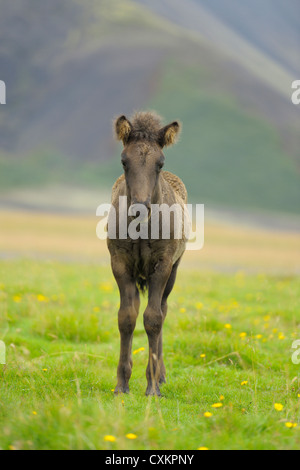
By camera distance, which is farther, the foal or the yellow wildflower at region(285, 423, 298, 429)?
the foal

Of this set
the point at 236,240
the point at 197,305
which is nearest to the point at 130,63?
Result: the point at 236,240

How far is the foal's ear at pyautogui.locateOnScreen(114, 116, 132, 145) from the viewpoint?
6.37 metres

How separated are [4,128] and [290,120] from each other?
47243 millimetres

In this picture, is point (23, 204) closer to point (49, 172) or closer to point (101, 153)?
point (49, 172)

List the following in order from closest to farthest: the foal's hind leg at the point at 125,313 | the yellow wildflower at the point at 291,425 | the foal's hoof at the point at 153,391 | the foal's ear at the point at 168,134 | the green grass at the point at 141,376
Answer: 1. the green grass at the point at 141,376
2. the yellow wildflower at the point at 291,425
3. the foal's hoof at the point at 153,391
4. the foal's ear at the point at 168,134
5. the foal's hind leg at the point at 125,313

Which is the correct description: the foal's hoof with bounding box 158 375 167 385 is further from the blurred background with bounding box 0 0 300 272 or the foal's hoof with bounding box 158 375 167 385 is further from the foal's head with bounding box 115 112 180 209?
the blurred background with bounding box 0 0 300 272

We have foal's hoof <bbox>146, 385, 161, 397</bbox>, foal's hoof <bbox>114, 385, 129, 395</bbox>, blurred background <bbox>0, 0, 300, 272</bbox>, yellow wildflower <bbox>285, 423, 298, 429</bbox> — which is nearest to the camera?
yellow wildflower <bbox>285, 423, 298, 429</bbox>

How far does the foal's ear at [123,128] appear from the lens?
251 inches

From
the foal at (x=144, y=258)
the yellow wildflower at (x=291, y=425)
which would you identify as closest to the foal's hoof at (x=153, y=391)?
the foal at (x=144, y=258)

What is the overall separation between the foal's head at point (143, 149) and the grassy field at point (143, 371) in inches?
82.0

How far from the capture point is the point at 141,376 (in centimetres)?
729

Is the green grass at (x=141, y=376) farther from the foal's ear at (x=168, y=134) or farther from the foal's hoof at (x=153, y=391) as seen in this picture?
the foal's ear at (x=168, y=134)

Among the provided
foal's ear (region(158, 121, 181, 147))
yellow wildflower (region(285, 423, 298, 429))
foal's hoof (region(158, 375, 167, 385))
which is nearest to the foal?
foal's ear (region(158, 121, 181, 147))

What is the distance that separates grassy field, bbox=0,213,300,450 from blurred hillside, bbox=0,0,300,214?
5916 centimetres
